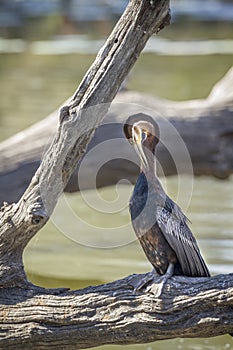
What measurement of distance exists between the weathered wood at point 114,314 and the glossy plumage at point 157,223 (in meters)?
0.12

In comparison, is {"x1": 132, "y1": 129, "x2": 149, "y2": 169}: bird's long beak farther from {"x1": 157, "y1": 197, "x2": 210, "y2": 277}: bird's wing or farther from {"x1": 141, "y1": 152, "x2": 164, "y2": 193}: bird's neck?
{"x1": 157, "y1": 197, "x2": 210, "y2": 277}: bird's wing

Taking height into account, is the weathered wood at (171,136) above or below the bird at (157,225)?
above

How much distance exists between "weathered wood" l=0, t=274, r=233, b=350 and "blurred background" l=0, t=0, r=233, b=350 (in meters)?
1.15

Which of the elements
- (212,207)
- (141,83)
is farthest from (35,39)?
(212,207)

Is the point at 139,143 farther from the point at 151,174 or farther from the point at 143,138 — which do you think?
the point at 151,174

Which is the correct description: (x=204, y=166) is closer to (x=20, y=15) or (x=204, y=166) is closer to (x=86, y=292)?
(x=86, y=292)

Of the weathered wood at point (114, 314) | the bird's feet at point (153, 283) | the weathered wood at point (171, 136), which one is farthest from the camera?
the weathered wood at point (171, 136)

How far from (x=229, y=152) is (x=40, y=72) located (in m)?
8.14

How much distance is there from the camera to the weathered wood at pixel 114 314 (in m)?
3.32

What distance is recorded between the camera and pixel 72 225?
21.8 feet

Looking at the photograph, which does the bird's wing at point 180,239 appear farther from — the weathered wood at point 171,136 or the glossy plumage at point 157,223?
the weathered wood at point 171,136

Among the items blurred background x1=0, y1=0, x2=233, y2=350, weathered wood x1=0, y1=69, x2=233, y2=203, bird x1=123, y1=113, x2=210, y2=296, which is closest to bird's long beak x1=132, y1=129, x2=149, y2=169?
bird x1=123, y1=113, x2=210, y2=296

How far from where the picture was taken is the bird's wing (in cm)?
353

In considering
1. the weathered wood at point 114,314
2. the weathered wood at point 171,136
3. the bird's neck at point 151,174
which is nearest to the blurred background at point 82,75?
the weathered wood at point 171,136
